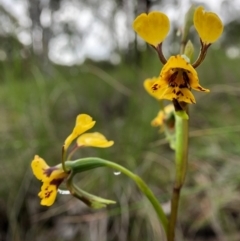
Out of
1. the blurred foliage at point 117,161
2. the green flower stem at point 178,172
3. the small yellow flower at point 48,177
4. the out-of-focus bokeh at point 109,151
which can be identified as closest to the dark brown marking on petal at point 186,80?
the green flower stem at point 178,172

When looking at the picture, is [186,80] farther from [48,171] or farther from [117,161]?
[117,161]

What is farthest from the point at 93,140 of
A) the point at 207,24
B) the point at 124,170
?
the point at 207,24

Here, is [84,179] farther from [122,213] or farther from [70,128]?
[70,128]

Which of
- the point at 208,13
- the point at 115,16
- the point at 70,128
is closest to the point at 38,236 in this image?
the point at 70,128

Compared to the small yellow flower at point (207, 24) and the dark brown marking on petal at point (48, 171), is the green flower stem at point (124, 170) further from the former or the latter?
the small yellow flower at point (207, 24)

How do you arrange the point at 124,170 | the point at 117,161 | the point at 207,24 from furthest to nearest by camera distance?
the point at 117,161
the point at 124,170
the point at 207,24
